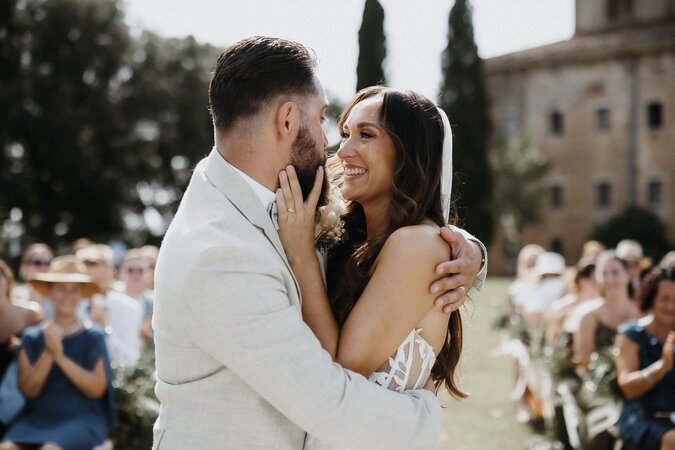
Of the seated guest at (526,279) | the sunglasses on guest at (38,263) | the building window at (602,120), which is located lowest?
the building window at (602,120)

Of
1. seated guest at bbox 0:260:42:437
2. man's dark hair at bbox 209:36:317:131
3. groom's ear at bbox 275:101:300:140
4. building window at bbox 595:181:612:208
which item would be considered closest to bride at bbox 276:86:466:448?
groom's ear at bbox 275:101:300:140

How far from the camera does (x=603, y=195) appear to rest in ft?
143

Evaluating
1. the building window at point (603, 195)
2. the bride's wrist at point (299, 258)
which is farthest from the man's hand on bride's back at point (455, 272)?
the building window at point (603, 195)

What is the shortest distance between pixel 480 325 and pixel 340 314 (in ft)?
53.1

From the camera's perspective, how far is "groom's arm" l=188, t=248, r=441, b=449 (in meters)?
2.03

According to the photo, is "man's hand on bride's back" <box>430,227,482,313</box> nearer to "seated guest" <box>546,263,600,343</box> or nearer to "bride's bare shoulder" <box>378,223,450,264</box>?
"bride's bare shoulder" <box>378,223,450,264</box>

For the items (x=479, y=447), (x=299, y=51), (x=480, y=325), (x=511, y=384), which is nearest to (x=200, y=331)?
(x=299, y=51)

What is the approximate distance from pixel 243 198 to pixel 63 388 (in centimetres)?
422

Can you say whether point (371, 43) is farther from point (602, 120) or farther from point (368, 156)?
point (368, 156)

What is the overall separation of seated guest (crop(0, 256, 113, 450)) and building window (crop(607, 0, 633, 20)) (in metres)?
44.8

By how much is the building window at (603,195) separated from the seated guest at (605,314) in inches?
1478

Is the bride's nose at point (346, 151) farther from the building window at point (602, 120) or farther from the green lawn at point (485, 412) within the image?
the building window at point (602, 120)

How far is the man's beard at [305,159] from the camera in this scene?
242cm

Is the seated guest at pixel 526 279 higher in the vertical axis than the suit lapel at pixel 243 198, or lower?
lower
